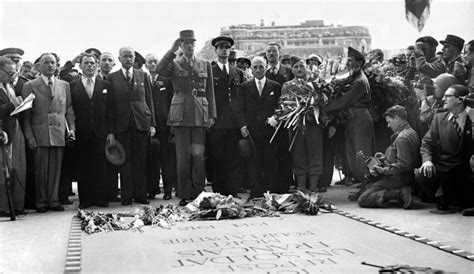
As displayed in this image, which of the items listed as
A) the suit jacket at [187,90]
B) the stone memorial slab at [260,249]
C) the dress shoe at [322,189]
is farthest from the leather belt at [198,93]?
the dress shoe at [322,189]

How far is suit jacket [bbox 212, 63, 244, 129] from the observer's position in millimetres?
9000

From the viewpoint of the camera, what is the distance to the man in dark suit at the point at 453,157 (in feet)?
23.1

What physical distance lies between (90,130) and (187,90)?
1.54 meters

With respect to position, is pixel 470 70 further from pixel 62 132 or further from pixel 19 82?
pixel 19 82

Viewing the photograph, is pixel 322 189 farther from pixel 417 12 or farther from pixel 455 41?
pixel 417 12

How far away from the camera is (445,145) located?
716cm

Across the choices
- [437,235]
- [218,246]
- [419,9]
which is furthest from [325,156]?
[218,246]

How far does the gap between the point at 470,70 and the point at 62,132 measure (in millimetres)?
5704

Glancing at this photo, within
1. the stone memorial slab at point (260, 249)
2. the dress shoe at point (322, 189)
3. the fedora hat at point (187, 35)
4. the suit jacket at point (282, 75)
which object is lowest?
the stone memorial slab at point (260, 249)

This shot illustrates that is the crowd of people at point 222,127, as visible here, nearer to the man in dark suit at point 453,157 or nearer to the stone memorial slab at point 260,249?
the man in dark suit at point 453,157

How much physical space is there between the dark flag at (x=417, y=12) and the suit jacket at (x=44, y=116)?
4.91 m

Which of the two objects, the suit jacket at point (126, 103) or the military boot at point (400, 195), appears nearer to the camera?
the military boot at point (400, 195)

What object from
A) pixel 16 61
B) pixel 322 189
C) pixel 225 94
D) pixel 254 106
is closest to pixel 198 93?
pixel 225 94

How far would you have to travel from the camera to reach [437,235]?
5.65 metres
